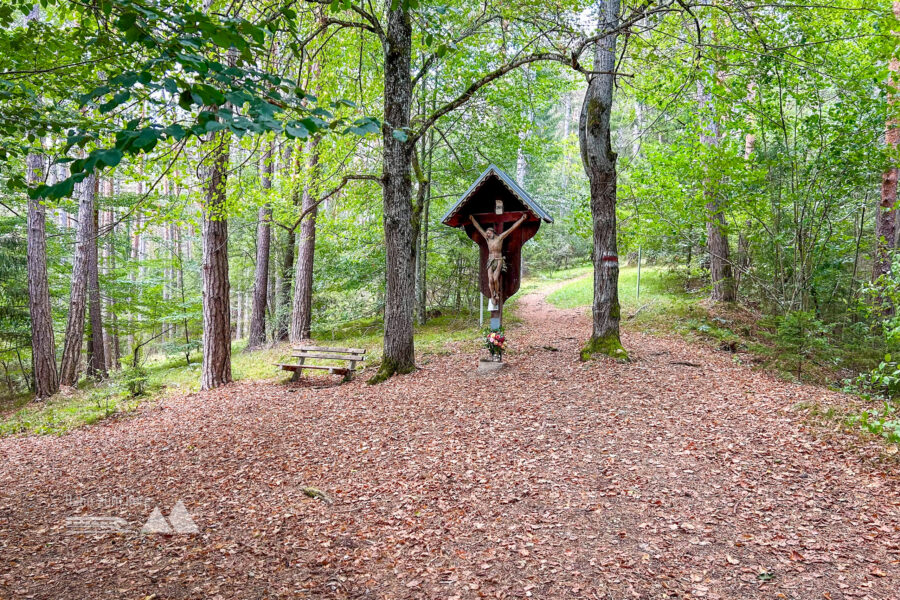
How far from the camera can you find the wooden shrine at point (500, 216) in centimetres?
842

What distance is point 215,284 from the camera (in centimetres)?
872

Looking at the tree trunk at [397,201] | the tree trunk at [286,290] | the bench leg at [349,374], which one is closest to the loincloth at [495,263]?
the tree trunk at [397,201]

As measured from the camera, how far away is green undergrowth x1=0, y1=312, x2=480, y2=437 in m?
8.20

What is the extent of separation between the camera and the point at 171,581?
3227 mm

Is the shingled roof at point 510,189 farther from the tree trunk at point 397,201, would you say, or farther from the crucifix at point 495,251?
the tree trunk at point 397,201

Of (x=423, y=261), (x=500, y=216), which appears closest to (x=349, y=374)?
(x=500, y=216)

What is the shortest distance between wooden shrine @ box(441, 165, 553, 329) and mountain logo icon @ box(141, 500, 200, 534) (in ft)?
18.2

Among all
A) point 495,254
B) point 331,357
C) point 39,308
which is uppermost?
point 495,254

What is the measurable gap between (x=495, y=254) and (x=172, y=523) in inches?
245

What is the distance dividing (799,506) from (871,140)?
6820 mm

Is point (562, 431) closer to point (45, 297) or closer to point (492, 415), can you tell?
point (492, 415)

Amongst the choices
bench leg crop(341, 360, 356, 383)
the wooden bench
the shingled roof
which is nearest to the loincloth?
the shingled roof

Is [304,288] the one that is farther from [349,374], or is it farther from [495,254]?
[495,254]

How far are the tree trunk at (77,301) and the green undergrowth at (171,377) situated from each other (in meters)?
0.62
